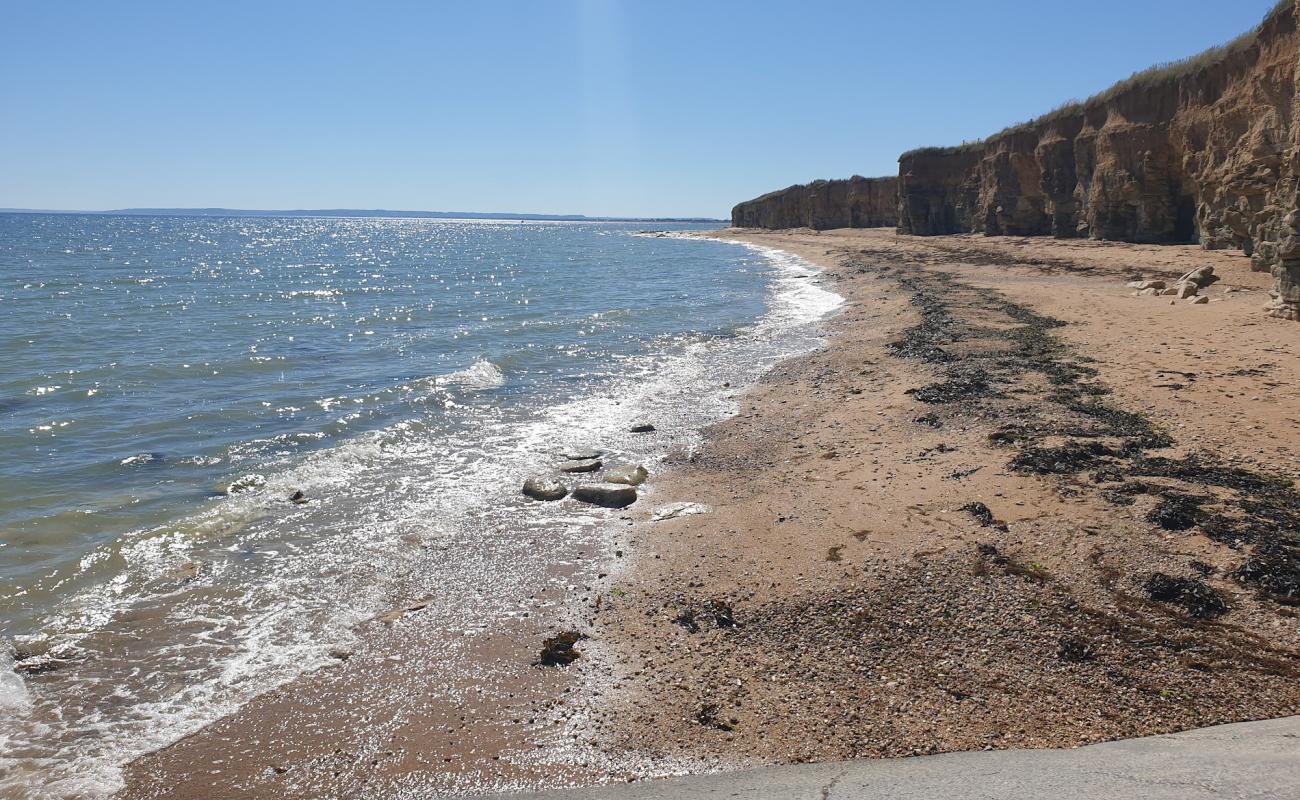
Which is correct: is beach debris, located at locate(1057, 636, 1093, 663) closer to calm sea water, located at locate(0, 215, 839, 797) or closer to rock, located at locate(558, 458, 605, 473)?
calm sea water, located at locate(0, 215, 839, 797)

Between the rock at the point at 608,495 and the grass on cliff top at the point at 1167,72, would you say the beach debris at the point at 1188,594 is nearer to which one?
the rock at the point at 608,495

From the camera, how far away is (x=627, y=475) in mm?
9180

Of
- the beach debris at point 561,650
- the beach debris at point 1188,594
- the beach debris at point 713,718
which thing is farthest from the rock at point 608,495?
the beach debris at point 1188,594

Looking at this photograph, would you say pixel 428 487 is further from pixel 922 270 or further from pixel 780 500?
pixel 922 270

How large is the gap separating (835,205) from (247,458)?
78.0 m

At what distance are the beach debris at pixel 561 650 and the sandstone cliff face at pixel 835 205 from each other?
6861 cm

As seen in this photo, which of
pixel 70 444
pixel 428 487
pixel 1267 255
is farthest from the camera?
pixel 1267 255

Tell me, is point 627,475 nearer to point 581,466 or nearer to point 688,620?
point 581,466

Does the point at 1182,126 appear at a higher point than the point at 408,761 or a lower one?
higher

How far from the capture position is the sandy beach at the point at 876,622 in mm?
4223

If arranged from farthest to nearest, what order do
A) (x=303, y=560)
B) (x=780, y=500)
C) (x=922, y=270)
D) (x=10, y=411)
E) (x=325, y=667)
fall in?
(x=922, y=270)
(x=10, y=411)
(x=780, y=500)
(x=303, y=560)
(x=325, y=667)

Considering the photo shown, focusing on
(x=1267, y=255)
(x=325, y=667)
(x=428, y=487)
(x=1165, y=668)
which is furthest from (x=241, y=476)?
(x=1267, y=255)

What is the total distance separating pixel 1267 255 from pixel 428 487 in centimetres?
2118

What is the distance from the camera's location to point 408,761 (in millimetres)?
4355
